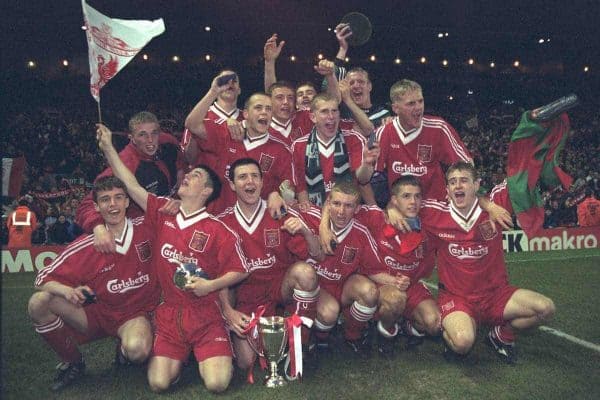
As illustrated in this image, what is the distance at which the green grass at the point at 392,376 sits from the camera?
139 inches

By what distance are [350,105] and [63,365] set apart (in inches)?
126

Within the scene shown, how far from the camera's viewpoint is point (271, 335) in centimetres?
363

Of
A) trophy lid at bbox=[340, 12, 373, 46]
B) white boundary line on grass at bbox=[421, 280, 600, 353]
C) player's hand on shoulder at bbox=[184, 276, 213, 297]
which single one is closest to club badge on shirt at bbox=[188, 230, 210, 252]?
player's hand on shoulder at bbox=[184, 276, 213, 297]

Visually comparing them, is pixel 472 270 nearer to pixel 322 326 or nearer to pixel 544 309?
pixel 544 309

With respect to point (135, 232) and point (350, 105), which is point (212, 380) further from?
point (350, 105)

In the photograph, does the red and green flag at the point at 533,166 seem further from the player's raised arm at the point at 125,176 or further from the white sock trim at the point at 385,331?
the player's raised arm at the point at 125,176

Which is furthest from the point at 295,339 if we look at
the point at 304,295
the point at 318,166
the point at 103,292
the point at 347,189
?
the point at 318,166

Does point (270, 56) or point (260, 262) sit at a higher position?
point (270, 56)

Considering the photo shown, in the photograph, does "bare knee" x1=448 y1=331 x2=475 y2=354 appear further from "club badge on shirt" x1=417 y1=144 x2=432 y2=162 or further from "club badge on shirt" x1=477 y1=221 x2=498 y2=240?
"club badge on shirt" x1=417 y1=144 x2=432 y2=162

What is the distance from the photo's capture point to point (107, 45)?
13.8ft

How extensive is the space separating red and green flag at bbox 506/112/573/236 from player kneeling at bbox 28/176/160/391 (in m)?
3.20

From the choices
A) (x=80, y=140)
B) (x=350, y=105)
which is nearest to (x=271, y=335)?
(x=350, y=105)

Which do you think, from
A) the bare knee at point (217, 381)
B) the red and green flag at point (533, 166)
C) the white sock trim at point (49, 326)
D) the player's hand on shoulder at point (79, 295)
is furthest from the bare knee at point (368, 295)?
the white sock trim at point (49, 326)

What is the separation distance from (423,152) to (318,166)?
1.07 meters
